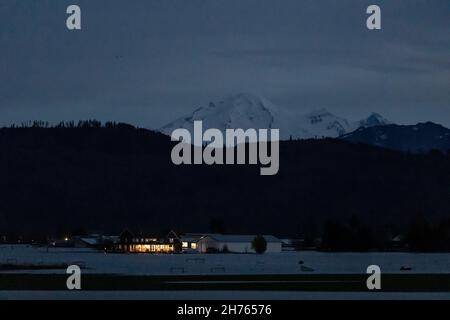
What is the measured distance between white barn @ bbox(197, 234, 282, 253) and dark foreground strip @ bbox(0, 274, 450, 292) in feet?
292

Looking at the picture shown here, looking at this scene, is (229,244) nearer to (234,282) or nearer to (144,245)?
(144,245)

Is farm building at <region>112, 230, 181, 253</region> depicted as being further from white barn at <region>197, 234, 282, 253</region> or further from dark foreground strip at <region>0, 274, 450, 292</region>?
dark foreground strip at <region>0, 274, 450, 292</region>

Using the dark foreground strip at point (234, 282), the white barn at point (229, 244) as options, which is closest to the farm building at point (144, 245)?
the white barn at point (229, 244)

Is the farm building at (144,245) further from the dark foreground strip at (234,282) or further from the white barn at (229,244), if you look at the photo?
the dark foreground strip at (234,282)

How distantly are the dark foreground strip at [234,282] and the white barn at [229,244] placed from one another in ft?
292

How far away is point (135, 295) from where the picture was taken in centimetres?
6469

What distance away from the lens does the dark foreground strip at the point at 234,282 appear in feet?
235

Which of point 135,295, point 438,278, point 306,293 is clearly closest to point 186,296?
point 135,295

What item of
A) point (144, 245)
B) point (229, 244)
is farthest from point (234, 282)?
point (144, 245)

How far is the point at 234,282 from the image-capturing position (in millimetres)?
76438
